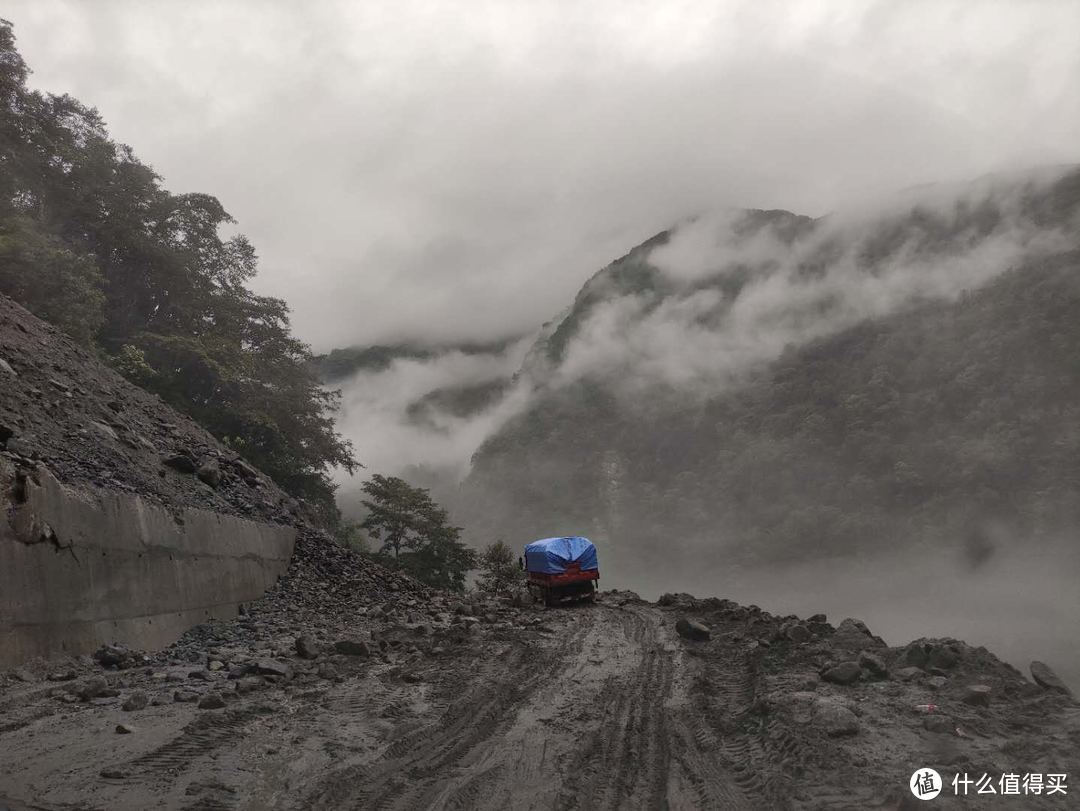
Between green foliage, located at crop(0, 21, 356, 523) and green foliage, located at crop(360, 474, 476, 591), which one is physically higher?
green foliage, located at crop(0, 21, 356, 523)

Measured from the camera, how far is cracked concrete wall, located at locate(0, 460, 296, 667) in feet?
26.9

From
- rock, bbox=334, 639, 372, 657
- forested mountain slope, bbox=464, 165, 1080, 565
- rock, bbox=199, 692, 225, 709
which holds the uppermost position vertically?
forested mountain slope, bbox=464, 165, 1080, 565

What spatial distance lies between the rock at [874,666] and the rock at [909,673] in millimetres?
130

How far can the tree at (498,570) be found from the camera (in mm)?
36719

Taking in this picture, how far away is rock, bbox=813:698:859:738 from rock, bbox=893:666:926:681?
4.32 feet

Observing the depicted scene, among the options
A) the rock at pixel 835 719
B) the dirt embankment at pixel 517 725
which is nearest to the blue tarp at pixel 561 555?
the dirt embankment at pixel 517 725

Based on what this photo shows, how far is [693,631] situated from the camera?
1316 centimetres

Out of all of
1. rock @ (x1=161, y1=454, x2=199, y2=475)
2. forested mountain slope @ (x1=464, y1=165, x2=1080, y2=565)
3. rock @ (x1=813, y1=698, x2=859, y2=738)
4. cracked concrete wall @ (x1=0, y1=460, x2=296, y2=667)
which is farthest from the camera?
forested mountain slope @ (x1=464, y1=165, x2=1080, y2=565)

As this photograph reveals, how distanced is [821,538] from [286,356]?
92.2m

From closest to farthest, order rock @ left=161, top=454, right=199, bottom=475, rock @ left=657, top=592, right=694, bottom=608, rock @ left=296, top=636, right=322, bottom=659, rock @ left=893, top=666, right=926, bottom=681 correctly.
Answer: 1. rock @ left=893, top=666, right=926, bottom=681
2. rock @ left=296, top=636, right=322, bottom=659
3. rock @ left=161, top=454, right=199, bottom=475
4. rock @ left=657, top=592, right=694, bottom=608

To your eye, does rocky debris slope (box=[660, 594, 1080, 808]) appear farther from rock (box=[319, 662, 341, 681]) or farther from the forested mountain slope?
the forested mountain slope

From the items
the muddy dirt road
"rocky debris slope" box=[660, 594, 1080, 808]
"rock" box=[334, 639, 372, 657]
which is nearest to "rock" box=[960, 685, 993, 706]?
"rocky debris slope" box=[660, 594, 1080, 808]

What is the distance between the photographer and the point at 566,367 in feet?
539

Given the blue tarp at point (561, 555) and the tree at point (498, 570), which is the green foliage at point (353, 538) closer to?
the tree at point (498, 570)
